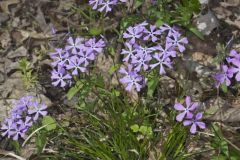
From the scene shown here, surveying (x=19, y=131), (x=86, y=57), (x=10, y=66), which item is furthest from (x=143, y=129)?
(x=10, y=66)

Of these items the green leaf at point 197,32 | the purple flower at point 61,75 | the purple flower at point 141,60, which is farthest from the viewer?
the green leaf at point 197,32

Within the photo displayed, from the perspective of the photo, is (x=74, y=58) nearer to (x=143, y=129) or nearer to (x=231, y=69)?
(x=143, y=129)

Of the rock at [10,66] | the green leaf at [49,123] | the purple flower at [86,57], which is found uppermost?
the purple flower at [86,57]

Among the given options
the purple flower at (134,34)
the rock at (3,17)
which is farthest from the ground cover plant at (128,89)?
the rock at (3,17)

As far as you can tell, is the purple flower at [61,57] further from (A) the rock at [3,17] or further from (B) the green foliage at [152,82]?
(A) the rock at [3,17]

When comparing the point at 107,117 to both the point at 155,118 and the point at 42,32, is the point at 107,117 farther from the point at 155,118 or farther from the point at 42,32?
the point at 42,32
